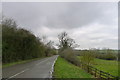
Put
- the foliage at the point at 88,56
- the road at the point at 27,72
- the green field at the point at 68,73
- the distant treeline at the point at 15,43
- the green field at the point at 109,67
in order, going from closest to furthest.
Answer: the road at the point at 27,72 < the green field at the point at 68,73 < the green field at the point at 109,67 < the foliage at the point at 88,56 < the distant treeline at the point at 15,43

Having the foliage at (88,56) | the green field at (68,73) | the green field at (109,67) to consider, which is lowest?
the green field at (109,67)

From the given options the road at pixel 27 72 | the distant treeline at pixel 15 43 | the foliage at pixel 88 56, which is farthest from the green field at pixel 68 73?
the distant treeline at pixel 15 43

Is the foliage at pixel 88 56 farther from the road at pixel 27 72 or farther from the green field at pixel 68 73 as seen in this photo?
the road at pixel 27 72

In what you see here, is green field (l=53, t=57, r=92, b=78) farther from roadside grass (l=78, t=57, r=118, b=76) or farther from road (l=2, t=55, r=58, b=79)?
roadside grass (l=78, t=57, r=118, b=76)

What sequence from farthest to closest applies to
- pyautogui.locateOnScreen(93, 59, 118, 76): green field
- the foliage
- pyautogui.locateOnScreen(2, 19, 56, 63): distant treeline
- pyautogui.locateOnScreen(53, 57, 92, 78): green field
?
pyautogui.locateOnScreen(2, 19, 56, 63): distant treeline
the foliage
pyautogui.locateOnScreen(93, 59, 118, 76): green field
pyautogui.locateOnScreen(53, 57, 92, 78): green field

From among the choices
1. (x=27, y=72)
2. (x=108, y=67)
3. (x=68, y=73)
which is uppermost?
(x=27, y=72)

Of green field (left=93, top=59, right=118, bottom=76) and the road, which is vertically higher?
the road

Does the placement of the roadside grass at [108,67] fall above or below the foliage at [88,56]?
below

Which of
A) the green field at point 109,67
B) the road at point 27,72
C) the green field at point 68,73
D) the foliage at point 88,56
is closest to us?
the road at point 27,72

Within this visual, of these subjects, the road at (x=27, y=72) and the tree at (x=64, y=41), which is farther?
the tree at (x=64, y=41)

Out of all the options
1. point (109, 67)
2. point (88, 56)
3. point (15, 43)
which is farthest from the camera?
point (109, 67)

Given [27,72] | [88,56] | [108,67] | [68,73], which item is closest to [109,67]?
[108,67]

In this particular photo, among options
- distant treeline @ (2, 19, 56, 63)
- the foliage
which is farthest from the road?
the foliage

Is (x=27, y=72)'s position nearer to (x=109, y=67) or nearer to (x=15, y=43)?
(x=15, y=43)
